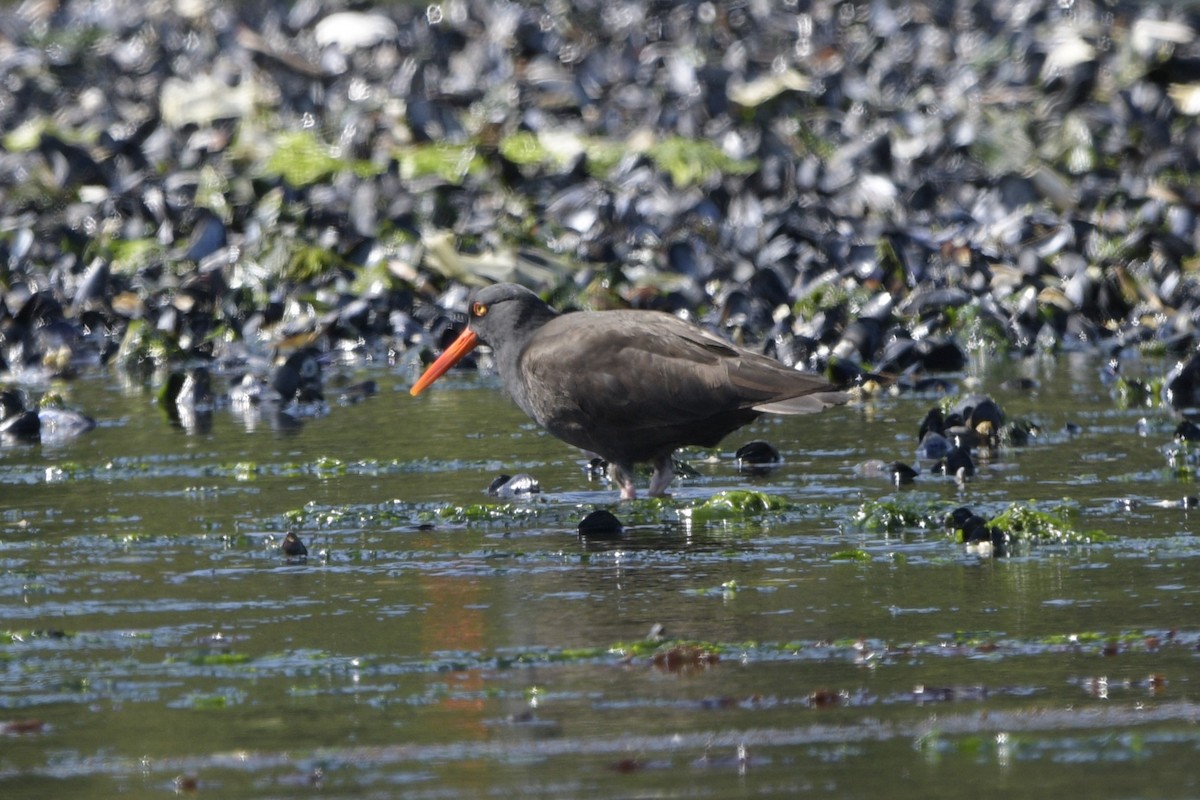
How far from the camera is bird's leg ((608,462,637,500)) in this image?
27.0 feet

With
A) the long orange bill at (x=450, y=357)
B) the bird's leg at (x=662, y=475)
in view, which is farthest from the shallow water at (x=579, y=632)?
the long orange bill at (x=450, y=357)

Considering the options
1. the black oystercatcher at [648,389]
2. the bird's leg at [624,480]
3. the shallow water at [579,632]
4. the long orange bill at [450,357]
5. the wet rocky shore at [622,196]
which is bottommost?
the shallow water at [579,632]

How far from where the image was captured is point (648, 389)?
817 cm

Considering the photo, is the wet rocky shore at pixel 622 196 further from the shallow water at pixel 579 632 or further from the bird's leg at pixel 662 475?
the bird's leg at pixel 662 475

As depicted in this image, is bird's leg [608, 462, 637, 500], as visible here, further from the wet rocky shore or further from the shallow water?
the wet rocky shore

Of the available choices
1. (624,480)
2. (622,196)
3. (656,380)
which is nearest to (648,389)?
(656,380)

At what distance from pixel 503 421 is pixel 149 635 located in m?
4.86

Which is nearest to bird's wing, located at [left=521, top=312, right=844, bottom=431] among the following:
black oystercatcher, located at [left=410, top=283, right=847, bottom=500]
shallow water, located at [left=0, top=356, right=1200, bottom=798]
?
black oystercatcher, located at [left=410, top=283, right=847, bottom=500]

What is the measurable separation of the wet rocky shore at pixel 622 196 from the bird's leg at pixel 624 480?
3138 millimetres

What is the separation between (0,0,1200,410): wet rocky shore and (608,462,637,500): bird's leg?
3.14 m

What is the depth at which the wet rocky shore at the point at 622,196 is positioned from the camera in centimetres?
1293

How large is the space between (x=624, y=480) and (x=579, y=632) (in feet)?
8.89

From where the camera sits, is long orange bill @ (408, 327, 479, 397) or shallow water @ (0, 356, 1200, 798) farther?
long orange bill @ (408, 327, 479, 397)

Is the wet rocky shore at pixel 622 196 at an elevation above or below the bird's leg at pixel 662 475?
above
